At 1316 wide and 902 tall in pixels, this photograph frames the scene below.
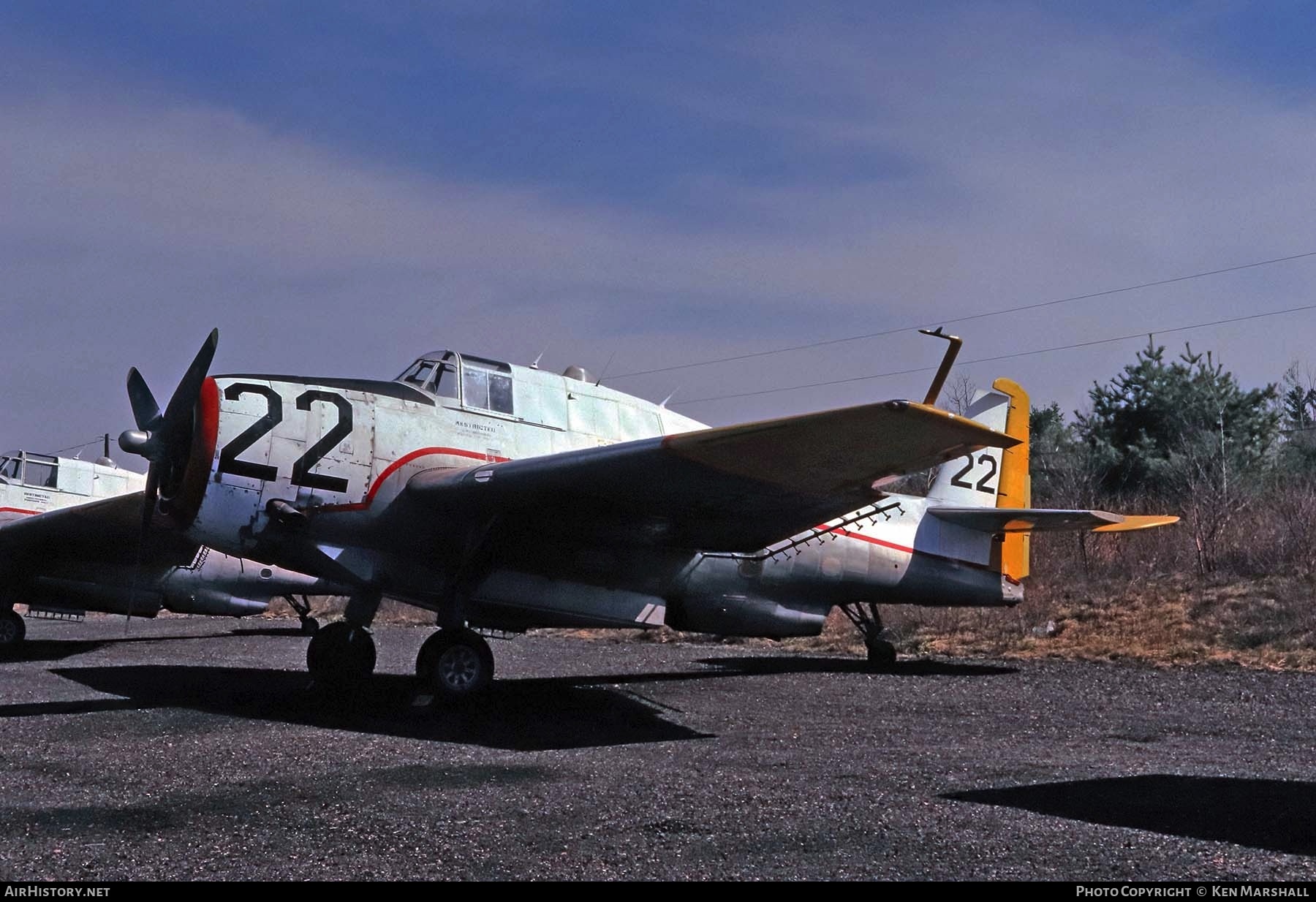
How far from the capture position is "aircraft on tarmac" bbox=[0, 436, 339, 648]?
1798 cm

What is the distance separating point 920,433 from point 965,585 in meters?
7.46

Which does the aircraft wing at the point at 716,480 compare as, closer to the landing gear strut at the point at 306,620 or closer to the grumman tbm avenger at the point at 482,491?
the grumman tbm avenger at the point at 482,491

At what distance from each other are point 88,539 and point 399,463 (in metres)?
10.0

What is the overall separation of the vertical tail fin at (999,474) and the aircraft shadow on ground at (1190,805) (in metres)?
8.60

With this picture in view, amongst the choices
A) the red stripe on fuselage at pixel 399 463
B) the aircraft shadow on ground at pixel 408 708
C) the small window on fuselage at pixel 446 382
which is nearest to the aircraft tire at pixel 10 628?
the aircraft shadow on ground at pixel 408 708

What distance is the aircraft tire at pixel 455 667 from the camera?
34.4 ft

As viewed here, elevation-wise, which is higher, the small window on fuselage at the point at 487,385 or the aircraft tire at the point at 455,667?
the small window on fuselage at the point at 487,385

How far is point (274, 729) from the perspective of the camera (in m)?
9.20

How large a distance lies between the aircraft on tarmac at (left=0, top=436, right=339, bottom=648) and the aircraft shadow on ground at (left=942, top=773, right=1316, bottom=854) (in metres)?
12.7

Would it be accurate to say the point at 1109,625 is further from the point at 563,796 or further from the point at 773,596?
the point at 563,796

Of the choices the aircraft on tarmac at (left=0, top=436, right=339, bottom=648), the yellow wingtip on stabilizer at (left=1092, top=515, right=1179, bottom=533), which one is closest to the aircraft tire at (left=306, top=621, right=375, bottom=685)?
the aircraft on tarmac at (left=0, top=436, right=339, bottom=648)

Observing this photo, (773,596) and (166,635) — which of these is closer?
(773,596)

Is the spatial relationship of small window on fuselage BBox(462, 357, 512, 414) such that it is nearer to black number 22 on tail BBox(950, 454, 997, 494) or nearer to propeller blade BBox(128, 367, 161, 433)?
propeller blade BBox(128, 367, 161, 433)

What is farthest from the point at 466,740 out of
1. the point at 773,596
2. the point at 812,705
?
the point at 773,596
